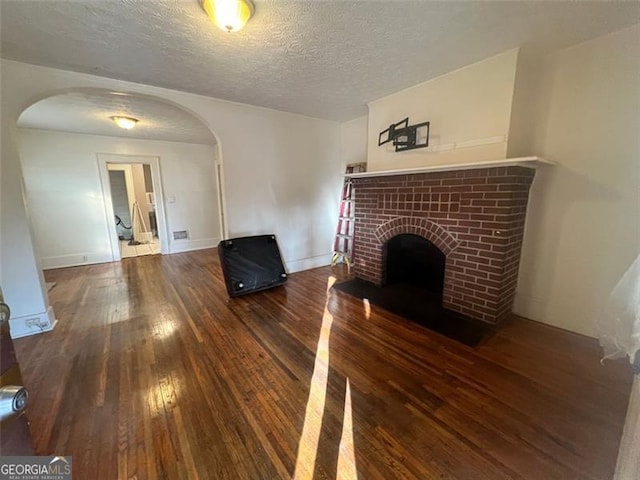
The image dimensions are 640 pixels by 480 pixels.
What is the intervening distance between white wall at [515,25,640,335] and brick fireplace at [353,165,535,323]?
0.65ft

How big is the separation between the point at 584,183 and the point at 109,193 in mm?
6856

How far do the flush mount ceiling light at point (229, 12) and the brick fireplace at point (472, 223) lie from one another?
185 centimetres

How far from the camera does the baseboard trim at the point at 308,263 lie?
4.02 metres

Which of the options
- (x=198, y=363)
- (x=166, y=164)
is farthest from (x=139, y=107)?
(x=198, y=363)

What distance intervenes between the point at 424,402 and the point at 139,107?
4390 millimetres

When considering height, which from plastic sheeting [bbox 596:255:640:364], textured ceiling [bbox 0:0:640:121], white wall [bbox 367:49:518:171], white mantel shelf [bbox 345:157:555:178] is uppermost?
textured ceiling [bbox 0:0:640:121]

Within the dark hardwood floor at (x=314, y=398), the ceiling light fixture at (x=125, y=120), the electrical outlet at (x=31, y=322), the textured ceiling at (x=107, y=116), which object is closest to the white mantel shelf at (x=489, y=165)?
the dark hardwood floor at (x=314, y=398)

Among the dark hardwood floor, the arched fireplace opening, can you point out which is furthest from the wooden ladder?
the dark hardwood floor

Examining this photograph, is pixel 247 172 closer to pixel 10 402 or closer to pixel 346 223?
pixel 346 223

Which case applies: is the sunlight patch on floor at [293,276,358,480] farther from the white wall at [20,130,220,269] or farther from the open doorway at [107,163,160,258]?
the open doorway at [107,163,160,258]

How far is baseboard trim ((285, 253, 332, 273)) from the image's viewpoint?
402 cm

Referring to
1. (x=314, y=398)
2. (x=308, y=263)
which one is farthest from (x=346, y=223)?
(x=314, y=398)

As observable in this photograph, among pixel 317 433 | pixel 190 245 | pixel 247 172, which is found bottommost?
pixel 317 433

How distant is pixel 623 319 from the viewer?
196 cm
